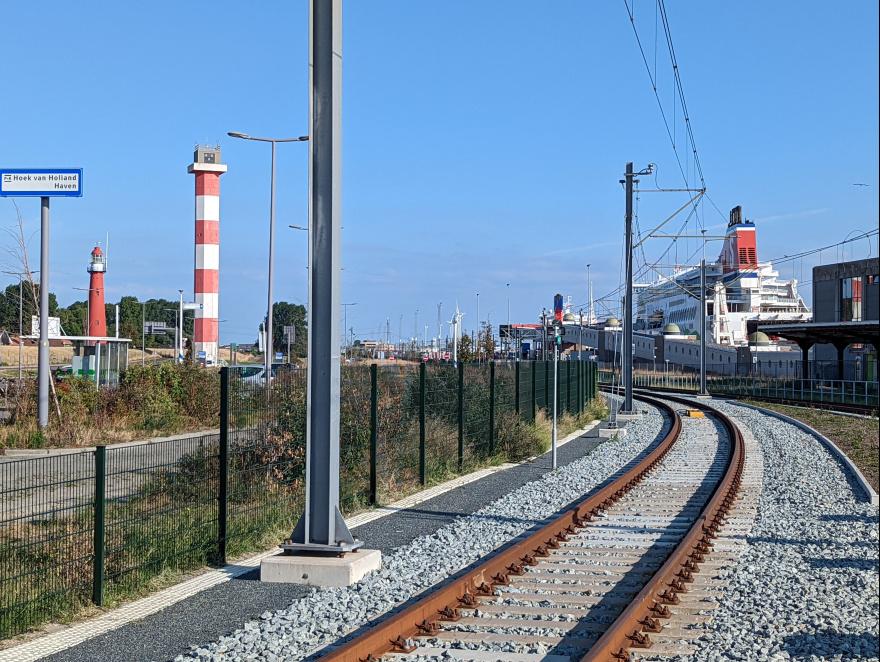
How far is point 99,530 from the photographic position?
26.4ft

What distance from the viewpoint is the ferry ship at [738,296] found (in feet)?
334

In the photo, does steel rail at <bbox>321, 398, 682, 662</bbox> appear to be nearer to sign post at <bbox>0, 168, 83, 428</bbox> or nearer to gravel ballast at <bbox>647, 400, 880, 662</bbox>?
gravel ballast at <bbox>647, 400, 880, 662</bbox>

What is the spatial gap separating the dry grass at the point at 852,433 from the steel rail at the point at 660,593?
17.4 feet

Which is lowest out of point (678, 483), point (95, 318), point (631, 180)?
point (678, 483)

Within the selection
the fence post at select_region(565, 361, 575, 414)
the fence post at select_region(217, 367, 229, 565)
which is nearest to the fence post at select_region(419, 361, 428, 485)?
the fence post at select_region(217, 367, 229, 565)

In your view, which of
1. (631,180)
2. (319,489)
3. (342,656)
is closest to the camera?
(342,656)

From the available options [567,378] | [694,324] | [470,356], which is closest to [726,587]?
[567,378]

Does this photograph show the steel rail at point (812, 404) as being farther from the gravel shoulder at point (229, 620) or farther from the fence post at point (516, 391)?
the gravel shoulder at point (229, 620)

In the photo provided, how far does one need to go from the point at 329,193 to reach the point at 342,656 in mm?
4750

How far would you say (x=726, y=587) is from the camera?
8.39 metres

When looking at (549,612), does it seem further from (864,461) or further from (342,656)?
(864,461)

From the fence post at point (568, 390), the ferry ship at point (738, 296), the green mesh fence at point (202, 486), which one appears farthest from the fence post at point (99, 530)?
the ferry ship at point (738, 296)

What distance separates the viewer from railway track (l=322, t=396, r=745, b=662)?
6477 millimetres

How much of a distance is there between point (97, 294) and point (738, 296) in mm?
76595
